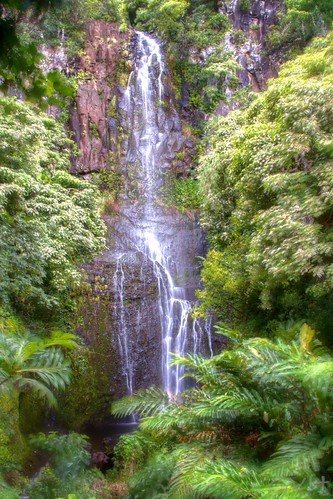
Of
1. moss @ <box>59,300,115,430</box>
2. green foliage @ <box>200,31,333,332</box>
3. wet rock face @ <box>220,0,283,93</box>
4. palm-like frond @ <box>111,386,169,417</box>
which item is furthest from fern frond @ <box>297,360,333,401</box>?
wet rock face @ <box>220,0,283,93</box>

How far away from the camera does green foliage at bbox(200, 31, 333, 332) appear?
578cm

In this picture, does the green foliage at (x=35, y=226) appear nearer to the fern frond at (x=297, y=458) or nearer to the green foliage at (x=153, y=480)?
the green foliage at (x=153, y=480)

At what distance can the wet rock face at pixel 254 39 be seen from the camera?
57.6 feet

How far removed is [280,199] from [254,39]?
47.9 ft

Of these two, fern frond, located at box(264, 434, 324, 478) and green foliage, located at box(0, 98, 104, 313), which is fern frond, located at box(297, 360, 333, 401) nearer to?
fern frond, located at box(264, 434, 324, 478)

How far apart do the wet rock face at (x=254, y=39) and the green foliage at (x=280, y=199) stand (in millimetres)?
9118

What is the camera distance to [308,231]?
5727 mm

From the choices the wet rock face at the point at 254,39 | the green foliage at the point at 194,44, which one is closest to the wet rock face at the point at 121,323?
the green foliage at the point at 194,44

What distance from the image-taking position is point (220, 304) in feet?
27.5

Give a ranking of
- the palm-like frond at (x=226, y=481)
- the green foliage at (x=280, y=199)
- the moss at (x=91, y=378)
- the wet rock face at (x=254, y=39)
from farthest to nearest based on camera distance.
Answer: the wet rock face at (x=254, y=39)
the moss at (x=91, y=378)
the green foliage at (x=280, y=199)
the palm-like frond at (x=226, y=481)

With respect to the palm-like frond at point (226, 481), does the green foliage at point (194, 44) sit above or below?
above

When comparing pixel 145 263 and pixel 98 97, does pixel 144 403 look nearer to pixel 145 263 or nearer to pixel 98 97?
pixel 145 263

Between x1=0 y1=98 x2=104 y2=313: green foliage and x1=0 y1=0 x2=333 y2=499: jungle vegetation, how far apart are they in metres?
0.04

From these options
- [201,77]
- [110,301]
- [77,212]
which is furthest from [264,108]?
[201,77]
